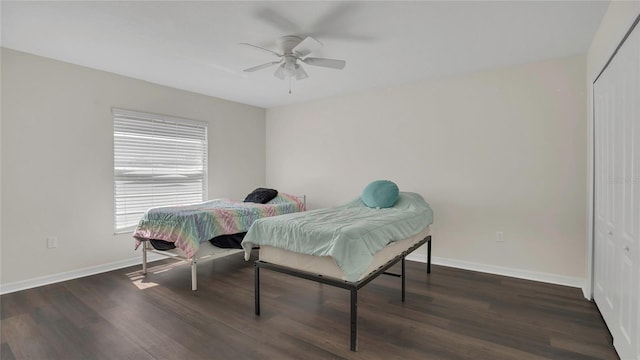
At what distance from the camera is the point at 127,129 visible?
406 centimetres

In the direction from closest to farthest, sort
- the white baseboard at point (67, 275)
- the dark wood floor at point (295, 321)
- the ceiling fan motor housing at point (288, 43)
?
the dark wood floor at point (295, 321)
the ceiling fan motor housing at point (288, 43)
the white baseboard at point (67, 275)

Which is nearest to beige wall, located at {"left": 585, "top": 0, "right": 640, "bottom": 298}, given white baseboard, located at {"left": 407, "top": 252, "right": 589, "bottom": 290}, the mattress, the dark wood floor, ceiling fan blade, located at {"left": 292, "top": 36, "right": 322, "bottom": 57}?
white baseboard, located at {"left": 407, "top": 252, "right": 589, "bottom": 290}

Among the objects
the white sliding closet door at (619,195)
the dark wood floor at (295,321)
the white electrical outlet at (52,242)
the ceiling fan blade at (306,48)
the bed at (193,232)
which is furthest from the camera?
the white electrical outlet at (52,242)

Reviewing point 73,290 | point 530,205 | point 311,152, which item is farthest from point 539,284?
point 73,290

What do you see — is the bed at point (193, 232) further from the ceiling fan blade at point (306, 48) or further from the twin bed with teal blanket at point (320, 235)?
the ceiling fan blade at point (306, 48)

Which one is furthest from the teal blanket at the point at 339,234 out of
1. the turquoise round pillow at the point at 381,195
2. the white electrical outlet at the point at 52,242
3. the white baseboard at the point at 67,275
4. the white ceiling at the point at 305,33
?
the white electrical outlet at the point at 52,242

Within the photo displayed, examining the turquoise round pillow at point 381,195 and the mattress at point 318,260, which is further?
the turquoise round pillow at point 381,195

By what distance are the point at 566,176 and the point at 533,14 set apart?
6.07ft

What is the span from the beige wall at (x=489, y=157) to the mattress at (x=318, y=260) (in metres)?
1.55

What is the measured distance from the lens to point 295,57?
3.01 m

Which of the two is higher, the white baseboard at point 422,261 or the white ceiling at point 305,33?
the white ceiling at point 305,33

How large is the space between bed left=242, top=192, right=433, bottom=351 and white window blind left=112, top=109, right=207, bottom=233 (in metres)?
2.28

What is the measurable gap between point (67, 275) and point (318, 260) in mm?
3144

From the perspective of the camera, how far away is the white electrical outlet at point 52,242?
3.42 m
